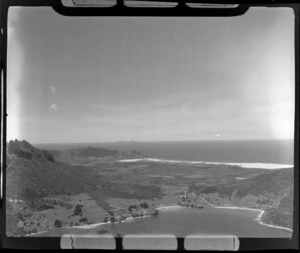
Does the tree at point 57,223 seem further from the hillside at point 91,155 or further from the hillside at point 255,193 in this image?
the hillside at point 255,193

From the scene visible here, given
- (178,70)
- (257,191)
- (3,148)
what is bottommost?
(257,191)

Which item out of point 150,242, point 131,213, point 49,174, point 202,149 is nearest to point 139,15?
point 202,149

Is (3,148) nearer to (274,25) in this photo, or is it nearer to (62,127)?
(62,127)

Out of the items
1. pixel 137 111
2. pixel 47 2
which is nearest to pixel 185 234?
pixel 137 111

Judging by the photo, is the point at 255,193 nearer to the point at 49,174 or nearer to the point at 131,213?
the point at 131,213

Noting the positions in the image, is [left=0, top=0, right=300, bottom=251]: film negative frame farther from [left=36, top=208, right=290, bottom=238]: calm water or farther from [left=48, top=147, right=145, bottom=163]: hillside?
[left=48, top=147, right=145, bottom=163]: hillside

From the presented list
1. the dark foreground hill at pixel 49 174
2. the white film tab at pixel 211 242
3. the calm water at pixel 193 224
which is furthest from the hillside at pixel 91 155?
the white film tab at pixel 211 242

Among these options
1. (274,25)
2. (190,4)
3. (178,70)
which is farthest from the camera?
(178,70)
